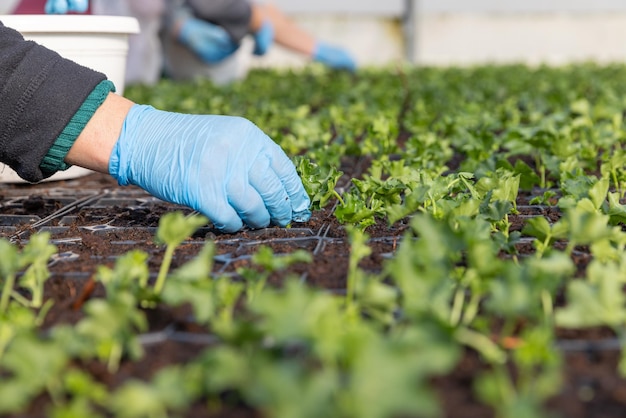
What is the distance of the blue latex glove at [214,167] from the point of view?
6.53 ft

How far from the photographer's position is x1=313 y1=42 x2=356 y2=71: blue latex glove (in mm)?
7633

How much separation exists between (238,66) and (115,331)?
6.72 metres

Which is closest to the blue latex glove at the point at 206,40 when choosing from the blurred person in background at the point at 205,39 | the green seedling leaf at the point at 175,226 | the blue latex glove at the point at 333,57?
the blurred person in background at the point at 205,39

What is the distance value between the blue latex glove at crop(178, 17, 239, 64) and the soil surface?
4.01 meters

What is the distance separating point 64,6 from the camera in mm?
2820

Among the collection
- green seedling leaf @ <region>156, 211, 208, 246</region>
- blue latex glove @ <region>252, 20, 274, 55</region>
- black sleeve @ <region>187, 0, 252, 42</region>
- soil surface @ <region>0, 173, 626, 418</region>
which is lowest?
soil surface @ <region>0, 173, 626, 418</region>

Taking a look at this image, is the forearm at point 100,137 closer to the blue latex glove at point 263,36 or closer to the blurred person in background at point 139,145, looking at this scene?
the blurred person in background at point 139,145

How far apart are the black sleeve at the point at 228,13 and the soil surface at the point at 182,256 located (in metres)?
3.66

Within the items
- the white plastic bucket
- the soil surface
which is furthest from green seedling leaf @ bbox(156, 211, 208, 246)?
the white plastic bucket

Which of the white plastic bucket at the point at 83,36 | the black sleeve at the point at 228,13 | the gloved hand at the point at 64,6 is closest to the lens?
the white plastic bucket at the point at 83,36

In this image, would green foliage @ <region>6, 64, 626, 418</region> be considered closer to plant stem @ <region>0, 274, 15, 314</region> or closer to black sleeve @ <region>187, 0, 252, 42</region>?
plant stem @ <region>0, 274, 15, 314</region>

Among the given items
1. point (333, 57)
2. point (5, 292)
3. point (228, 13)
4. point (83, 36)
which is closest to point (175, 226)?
Result: point (5, 292)

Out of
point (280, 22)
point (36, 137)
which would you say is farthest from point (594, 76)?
point (36, 137)

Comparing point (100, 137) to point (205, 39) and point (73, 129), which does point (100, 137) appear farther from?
point (205, 39)
